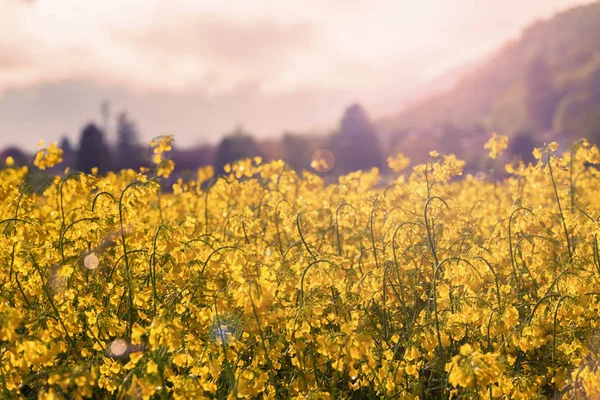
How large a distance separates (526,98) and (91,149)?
55289 millimetres

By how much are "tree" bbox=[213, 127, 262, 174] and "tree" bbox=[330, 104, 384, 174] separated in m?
6.57

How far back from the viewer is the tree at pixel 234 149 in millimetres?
45500

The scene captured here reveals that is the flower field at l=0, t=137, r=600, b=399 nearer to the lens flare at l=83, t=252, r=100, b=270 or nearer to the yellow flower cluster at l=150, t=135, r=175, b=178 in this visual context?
the lens flare at l=83, t=252, r=100, b=270

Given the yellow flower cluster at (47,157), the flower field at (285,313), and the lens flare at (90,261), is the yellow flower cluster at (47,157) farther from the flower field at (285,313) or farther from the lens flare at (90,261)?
the lens flare at (90,261)

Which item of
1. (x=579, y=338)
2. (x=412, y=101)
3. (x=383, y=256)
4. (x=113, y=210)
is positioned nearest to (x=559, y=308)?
(x=579, y=338)

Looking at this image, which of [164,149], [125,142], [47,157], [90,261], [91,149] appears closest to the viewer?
[90,261]

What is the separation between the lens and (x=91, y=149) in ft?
168

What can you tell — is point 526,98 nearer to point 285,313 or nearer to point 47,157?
point 47,157

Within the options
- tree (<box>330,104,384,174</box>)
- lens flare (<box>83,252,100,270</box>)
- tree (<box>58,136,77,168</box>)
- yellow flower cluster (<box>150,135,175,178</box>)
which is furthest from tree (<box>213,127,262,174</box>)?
lens flare (<box>83,252,100,270</box>)

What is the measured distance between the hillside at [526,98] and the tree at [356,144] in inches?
124

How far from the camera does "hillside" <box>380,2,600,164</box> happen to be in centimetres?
5694

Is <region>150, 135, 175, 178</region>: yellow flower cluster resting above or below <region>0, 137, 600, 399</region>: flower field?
above

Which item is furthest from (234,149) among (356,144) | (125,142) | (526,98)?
(526,98)

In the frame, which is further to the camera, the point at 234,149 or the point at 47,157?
the point at 234,149
